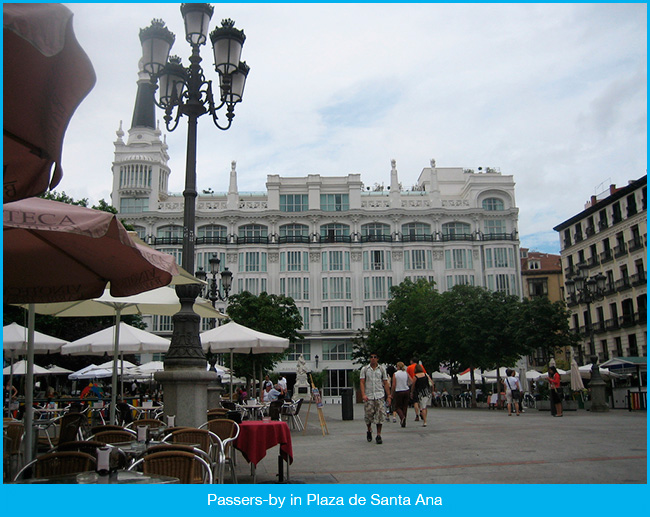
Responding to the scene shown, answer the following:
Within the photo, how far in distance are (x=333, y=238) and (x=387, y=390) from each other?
4758 centimetres

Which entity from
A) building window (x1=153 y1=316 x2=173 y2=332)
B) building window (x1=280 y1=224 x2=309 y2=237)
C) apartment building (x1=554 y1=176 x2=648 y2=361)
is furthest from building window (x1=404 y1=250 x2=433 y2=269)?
building window (x1=153 y1=316 x2=173 y2=332)

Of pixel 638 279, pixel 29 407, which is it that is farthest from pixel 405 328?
pixel 29 407

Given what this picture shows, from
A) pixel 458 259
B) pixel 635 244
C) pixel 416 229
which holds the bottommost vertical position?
pixel 635 244

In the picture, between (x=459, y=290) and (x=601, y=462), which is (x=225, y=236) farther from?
(x=601, y=462)

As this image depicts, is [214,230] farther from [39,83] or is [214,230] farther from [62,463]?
[39,83]

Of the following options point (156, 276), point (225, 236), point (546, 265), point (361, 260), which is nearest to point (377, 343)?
point (361, 260)

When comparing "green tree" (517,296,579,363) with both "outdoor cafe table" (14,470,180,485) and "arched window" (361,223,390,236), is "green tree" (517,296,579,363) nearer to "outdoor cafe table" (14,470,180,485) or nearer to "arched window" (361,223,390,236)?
"outdoor cafe table" (14,470,180,485)

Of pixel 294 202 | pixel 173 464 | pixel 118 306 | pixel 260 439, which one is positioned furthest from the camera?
pixel 294 202

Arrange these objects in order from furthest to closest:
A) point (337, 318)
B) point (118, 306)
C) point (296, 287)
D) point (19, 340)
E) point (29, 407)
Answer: point (296, 287) < point (337, 318) < point (19, 340) < point (118, 306) < point (29, 407)

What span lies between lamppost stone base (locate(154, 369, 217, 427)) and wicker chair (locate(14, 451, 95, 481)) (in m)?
4.06

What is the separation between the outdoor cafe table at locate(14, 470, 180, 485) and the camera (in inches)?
163

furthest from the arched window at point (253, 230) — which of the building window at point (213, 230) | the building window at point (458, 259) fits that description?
the building window at point (458, 259)

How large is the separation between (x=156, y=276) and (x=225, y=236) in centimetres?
5501

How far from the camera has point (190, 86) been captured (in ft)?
33.3
